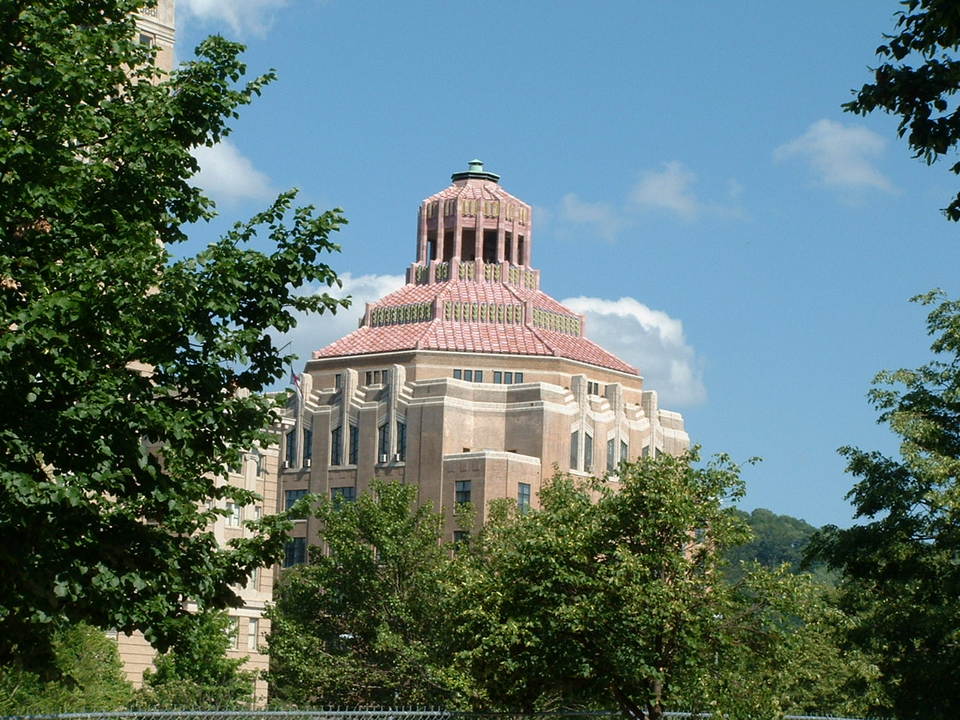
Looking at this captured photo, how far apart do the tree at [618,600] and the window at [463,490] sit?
77727 mm

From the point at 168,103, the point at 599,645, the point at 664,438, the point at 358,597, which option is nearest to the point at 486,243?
the point at 664,438

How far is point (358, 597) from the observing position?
7006 centimetres

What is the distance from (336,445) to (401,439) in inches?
279

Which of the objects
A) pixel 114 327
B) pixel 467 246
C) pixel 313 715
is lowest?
pixel 313 715

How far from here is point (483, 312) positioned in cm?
13400

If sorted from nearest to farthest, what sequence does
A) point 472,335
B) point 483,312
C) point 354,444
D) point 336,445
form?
point 354,444 → point 336,445 → point 472,335 → point 483,312

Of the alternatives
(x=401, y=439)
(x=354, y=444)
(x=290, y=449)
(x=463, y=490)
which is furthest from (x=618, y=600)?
(x=290, y=449)

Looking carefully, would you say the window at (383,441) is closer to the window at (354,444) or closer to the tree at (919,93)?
the window at (354,444)

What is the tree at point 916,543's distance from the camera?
123 ft

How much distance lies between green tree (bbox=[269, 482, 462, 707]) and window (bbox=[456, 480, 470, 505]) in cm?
4030

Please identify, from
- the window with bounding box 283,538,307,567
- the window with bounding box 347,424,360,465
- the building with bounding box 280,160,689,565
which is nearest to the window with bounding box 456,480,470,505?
the building with bounding box 280,160,689,565

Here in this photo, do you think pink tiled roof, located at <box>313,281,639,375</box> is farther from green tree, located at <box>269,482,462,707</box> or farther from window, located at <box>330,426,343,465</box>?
green tree, located at <box>269,482,462,707</box>

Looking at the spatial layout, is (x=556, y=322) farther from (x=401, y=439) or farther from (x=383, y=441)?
(x=383, y=441)

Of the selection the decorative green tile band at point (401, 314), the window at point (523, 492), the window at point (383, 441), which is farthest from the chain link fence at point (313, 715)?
the decorative green tile band at point (401, 314)
